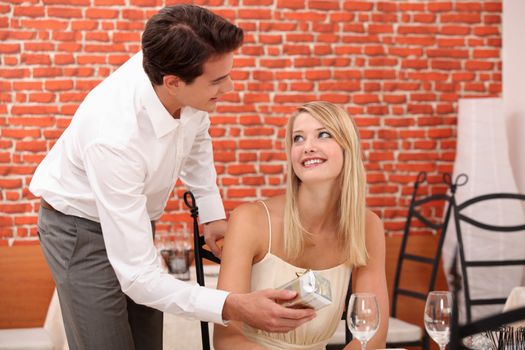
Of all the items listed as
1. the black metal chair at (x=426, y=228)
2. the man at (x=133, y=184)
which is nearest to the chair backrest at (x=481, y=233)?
the black metal chair at (x=426, y=228)

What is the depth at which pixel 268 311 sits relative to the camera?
1.79 metres

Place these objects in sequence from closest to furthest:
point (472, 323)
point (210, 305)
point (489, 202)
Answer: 1. point (472, 323)
2. point (210, 305)
3. point (489, 202)

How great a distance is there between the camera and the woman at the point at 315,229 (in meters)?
2.35

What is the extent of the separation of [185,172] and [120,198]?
64cm

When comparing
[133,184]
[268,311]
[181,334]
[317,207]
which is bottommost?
[181,334]

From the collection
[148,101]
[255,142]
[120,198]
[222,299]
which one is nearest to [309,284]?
[222,299]

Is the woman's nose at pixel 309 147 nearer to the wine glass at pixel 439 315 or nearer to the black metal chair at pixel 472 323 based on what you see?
the wine glass at pixel 439 315

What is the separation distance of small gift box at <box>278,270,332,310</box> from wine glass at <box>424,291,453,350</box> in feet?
0.81

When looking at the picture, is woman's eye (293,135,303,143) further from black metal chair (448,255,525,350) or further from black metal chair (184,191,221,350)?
black metal chair (448,255,525,350)

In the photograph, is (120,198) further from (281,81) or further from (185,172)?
(281,81)

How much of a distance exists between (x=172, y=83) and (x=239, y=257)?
601mm

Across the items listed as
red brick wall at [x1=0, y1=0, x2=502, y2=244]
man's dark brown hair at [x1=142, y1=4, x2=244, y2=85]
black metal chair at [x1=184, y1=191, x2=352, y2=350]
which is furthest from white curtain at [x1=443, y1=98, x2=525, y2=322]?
man's dark brown hair at [x1=142, y1=4, x2=244, y2=85]

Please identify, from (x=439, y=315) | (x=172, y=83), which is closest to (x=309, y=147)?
(x=172, y=83)

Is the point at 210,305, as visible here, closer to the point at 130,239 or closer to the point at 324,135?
the point at 130,239
